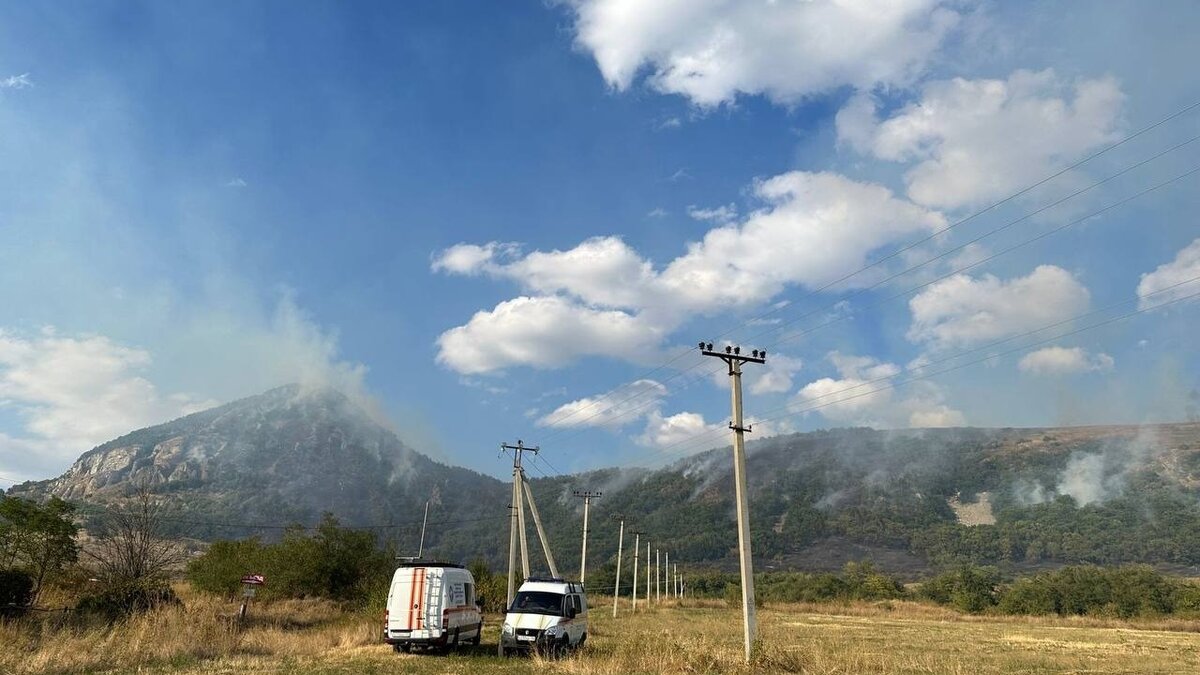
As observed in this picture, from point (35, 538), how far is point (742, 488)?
36807 mm

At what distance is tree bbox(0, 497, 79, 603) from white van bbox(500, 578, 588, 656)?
26.3 m

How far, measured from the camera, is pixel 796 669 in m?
20.0

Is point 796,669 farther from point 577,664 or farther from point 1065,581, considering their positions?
point 1065,581

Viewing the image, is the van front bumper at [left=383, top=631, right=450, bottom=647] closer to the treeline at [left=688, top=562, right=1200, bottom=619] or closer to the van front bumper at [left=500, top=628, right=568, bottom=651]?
the van front bumper at [left=500, top=628, right=568, bottom=651]

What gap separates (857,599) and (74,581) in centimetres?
9110

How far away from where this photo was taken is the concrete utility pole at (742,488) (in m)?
21.9

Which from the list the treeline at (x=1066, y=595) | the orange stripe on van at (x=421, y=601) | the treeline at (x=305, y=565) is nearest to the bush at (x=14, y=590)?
the orange stripe on van at (x=421, y=601)

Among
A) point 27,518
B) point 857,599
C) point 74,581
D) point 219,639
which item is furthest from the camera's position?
point 857,599

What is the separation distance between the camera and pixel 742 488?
23.7 meters

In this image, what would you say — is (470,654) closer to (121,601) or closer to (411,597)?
(411,597)

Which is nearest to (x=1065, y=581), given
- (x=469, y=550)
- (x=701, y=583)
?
(x=701, y=583)

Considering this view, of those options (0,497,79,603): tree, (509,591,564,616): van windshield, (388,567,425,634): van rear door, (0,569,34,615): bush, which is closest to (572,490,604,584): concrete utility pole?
(509,591,564,616): van windshield

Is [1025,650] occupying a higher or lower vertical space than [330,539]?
lower

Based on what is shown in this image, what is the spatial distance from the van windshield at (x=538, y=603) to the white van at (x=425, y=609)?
2.33 m
